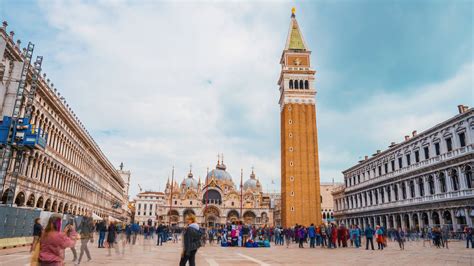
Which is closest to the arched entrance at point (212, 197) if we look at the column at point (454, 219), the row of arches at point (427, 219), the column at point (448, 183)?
the row of arches at point (427, 219)

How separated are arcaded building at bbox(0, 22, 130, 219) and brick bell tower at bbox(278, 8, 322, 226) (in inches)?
1114

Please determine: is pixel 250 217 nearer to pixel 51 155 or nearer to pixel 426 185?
pixel 426 185

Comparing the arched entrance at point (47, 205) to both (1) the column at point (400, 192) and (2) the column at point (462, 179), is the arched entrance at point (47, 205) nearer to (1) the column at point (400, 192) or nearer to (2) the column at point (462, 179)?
(2) the column at point (462, 179)

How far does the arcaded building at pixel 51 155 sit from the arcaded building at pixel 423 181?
1323 inches

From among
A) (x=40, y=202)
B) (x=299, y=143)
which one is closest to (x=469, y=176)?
(x=299, y=143)

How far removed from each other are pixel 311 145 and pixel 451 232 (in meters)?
26.3

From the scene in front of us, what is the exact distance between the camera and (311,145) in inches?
2131

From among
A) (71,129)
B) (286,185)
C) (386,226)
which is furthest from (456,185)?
(71,129)

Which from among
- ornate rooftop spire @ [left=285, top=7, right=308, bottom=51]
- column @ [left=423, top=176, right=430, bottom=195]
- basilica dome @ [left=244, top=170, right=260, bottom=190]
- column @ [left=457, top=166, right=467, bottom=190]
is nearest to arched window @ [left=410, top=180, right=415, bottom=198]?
column @ [left=423, top=176, right=430, bottom=195]

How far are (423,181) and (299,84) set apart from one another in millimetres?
27555

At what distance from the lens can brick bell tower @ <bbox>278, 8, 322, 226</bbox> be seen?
51406 millimetres

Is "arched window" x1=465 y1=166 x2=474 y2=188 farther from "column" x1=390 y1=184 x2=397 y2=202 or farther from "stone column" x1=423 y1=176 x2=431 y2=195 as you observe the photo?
"column" x1=390 y1=184 x2=397 y2=202

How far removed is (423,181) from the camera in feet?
115

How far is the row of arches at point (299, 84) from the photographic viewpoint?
189 ft
